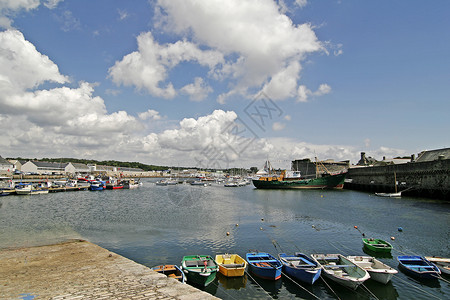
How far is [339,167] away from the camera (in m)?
110

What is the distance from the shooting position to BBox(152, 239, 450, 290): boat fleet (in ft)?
42.3

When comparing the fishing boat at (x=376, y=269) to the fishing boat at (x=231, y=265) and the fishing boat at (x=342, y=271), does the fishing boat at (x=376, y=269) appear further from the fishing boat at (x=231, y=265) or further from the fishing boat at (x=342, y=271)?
the fishing boat at (x=231, y=265)

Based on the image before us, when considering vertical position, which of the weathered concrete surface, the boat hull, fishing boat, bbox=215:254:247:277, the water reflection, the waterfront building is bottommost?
the water reflection

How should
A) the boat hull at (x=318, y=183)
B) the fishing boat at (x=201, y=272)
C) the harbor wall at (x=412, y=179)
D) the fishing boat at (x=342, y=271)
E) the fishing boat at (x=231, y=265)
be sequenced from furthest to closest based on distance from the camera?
the boat hull at (x=318, y=183)
the harbor wall at (x=412, y=179)
the fishing boat at (x=231, y=265)
the fishing boat at (x=201, y=272)
the fishing boat at (x=342, y=271)

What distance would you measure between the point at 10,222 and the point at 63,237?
11.4 meters

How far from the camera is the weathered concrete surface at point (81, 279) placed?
29.1 ft

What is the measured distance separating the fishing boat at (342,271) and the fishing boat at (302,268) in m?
0.51

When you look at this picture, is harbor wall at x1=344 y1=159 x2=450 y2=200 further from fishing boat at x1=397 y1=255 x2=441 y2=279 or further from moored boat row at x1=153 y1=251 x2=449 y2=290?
moored boat row at x1=153 y1=251 x2=449 y2=290

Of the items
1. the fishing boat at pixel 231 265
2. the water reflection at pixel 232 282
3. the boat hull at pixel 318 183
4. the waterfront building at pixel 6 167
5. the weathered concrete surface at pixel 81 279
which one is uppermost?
the waterfront building at pixel 6 167

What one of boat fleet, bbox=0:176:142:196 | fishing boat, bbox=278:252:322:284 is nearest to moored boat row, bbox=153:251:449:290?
fishing boat, bbox=278:252:322:284

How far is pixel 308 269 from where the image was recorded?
525 inches

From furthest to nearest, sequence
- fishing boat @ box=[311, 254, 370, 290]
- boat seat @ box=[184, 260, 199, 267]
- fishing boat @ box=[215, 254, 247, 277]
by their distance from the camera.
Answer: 1. boat seat @ box=[184, 260, 199, 267]
2. fishing boat @ box=[215, 254, 247, 277]
3. fishing boat @ box=[311, 254, 370, 290]

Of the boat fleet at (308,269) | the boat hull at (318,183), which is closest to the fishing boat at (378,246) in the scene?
the boat fleet at (308,269)

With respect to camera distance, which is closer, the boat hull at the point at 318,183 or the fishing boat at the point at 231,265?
the fishing boat at the point at 231,265
